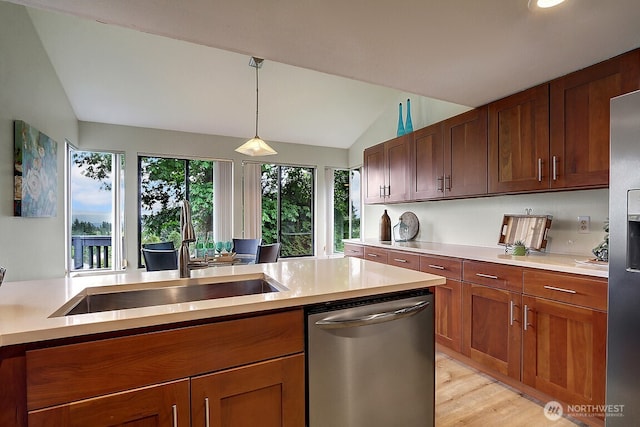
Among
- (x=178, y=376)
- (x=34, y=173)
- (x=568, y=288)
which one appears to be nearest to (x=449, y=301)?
(x=568, y=288)

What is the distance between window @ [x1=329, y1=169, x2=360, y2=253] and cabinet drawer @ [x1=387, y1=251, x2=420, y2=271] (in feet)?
8.32

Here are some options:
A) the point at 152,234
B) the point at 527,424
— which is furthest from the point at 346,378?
the point at 152,234

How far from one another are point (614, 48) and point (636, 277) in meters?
1.33

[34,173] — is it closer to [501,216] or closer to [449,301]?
[449,301]

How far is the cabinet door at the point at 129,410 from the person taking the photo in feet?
2.92

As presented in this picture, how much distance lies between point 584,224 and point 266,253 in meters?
2.84

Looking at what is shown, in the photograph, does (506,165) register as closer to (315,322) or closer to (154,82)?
(315,322)

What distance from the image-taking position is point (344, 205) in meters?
6.00

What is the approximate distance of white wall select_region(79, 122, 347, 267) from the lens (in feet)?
14.1

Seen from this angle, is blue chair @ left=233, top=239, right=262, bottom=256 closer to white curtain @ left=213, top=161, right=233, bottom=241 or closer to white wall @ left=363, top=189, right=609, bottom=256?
white curtain @ left=213, top=161, right=233, bottom=241

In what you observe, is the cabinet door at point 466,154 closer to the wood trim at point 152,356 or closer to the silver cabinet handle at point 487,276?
the silver cabinet handle at point 487,276

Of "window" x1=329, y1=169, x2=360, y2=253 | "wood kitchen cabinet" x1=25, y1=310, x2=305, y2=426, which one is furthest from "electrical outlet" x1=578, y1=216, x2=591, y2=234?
"window" x1=329, y1=169, x2=360, y2=253

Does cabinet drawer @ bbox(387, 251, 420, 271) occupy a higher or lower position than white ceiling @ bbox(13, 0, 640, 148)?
lower

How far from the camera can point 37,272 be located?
→ 3014 mm
